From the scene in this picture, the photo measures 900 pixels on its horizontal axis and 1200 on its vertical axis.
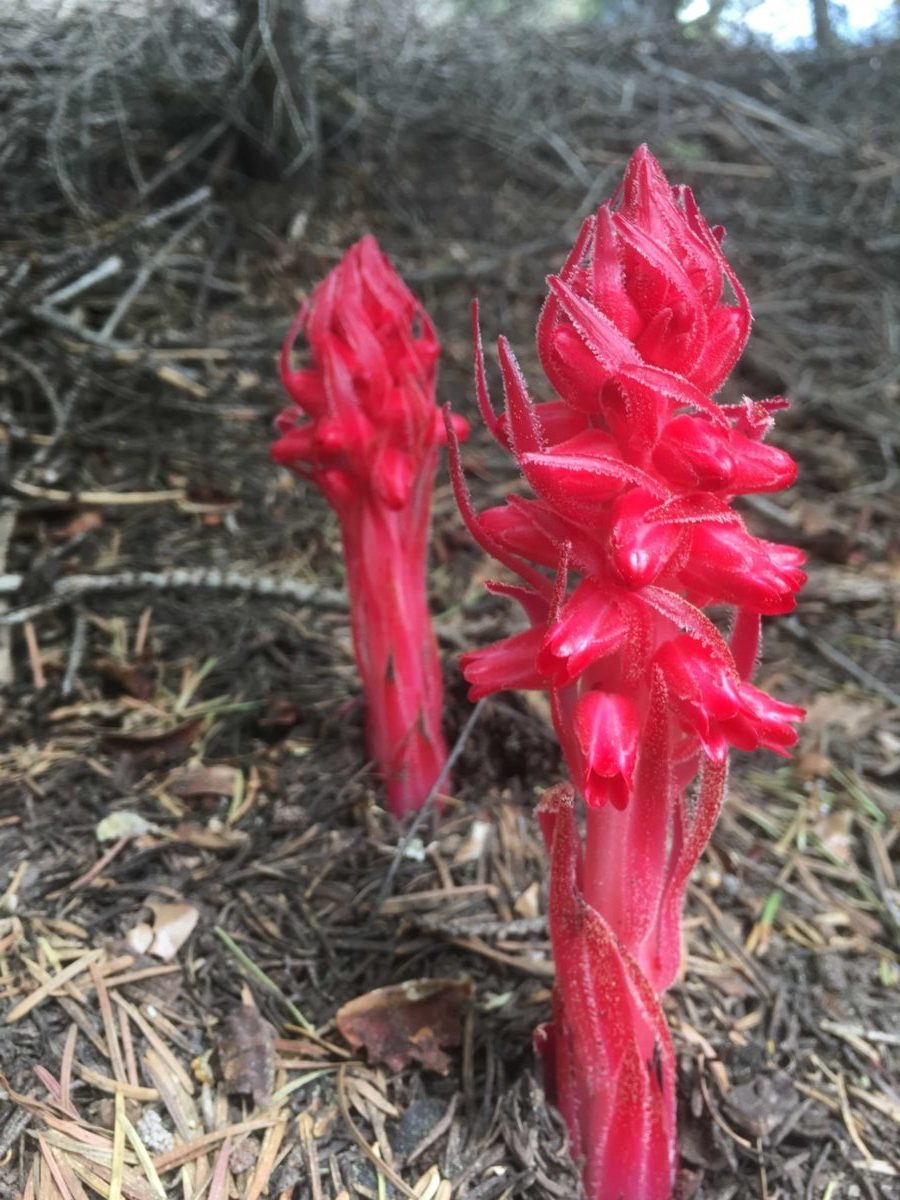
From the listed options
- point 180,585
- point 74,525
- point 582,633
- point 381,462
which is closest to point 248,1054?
point 582,633

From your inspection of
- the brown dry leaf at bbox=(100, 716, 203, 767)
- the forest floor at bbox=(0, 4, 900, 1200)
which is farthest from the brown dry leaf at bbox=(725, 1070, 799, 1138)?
the brown dry leaf at bbox=(100, 716, 203, 767)

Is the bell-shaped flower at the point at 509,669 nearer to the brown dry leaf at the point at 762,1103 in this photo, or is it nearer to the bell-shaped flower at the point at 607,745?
the bell-shaped flower at the point at 607,745

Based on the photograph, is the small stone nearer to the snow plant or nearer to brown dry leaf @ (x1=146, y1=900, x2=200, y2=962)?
brown dry leaf @ (x1=146, y1=900, x2=200, y2=962)

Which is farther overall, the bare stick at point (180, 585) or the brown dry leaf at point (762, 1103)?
the bare stick at point (180, 585)

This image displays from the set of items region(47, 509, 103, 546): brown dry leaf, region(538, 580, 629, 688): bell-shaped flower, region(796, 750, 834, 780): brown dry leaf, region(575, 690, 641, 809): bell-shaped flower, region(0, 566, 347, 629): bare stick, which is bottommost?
region(796, 750, 834, 780): brown dry leaf

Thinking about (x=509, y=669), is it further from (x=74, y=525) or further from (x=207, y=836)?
(x=74, y=525)

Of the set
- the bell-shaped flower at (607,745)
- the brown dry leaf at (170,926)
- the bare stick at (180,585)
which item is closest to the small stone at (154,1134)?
the brown dry leaf at (170,926)
